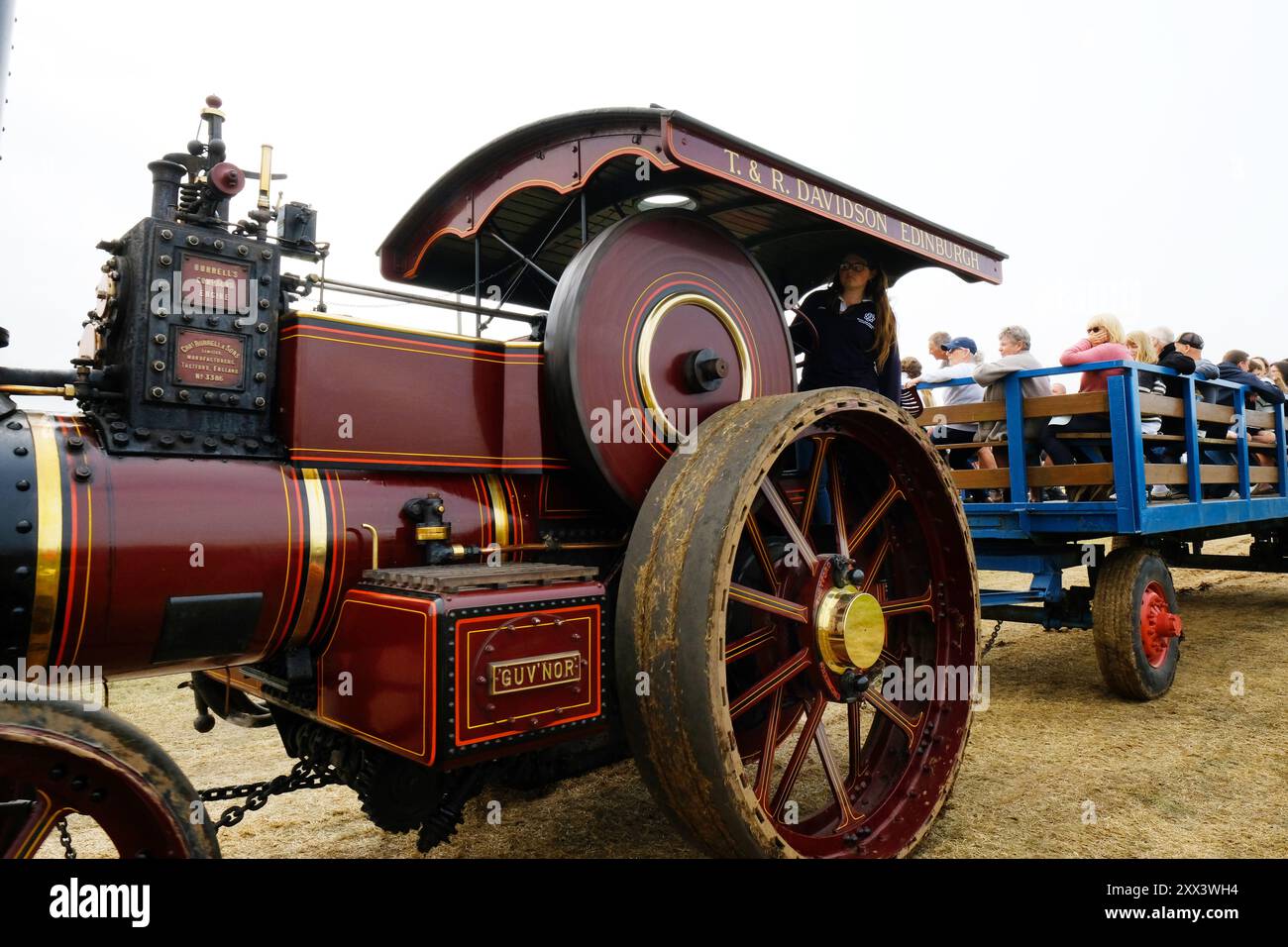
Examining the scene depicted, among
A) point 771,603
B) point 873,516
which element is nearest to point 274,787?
point 771,603

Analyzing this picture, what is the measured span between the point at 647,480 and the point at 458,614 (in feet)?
2.76

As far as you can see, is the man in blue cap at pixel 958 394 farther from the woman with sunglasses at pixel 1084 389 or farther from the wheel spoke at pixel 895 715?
the wheel spoke at pixel 895 715

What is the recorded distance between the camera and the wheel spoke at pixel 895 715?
2.71 m

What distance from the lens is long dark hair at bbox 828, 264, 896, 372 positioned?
3.29 metres

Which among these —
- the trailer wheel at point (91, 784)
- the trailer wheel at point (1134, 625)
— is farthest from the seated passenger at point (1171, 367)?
the trailer wheel at point (91, 784)

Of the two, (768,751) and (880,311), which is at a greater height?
(880,311)

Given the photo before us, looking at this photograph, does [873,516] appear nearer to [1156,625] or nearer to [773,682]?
[773,682]

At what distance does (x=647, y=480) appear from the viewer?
2.48 meters

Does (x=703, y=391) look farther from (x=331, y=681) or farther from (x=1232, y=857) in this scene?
(x=1232, y=857)

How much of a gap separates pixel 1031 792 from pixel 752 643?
142cm

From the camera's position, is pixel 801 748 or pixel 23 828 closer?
pixel 23 828

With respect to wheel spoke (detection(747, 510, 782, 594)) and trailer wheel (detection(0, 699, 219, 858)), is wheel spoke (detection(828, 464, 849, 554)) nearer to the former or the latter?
wheel spoke (detection(747, 510, 782, 594))

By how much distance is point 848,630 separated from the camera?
7.93ft
